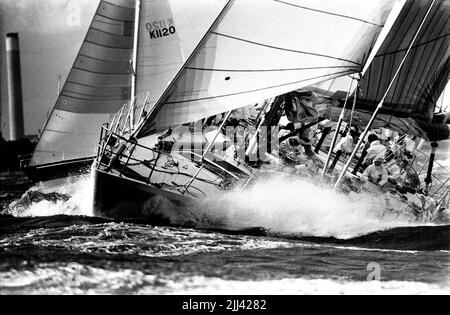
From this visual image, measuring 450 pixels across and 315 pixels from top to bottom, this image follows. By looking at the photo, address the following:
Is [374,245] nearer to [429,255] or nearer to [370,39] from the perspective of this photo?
[429,255]

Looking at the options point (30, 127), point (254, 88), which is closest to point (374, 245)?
point (254, 88)

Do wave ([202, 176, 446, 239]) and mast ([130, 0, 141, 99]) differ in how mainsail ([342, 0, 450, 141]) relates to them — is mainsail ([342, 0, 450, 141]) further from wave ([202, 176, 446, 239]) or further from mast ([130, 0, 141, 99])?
mast ([130, 0, 141, 99])

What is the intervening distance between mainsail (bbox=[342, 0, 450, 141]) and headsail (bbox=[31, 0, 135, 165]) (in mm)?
4174

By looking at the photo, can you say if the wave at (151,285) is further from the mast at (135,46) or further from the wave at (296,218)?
the mast at (135,46)

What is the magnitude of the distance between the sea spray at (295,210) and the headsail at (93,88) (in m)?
3.60

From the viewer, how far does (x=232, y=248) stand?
24.4ft

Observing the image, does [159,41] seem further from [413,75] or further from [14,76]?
[413,75]

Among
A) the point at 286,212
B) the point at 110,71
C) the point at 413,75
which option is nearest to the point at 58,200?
the point at 110,71

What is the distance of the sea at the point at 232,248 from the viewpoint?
5820mm

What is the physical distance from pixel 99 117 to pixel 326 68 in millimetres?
4622

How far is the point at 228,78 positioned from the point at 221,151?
1907 millimetres

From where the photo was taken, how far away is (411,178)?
11.2 metres

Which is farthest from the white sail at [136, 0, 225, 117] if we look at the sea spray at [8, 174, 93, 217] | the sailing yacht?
the sailing yacht
